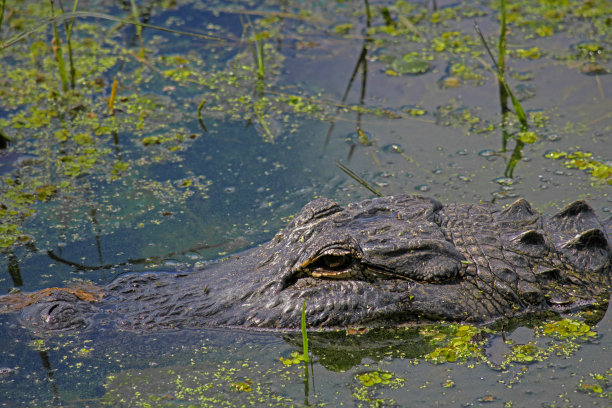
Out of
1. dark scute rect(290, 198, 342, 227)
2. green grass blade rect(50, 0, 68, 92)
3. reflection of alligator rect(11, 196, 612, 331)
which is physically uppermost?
green grass blade rect(50, 0, 68, 92)

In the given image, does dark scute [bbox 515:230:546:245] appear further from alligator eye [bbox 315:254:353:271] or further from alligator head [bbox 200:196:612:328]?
alligator eye [bbox 315:254:353:271]

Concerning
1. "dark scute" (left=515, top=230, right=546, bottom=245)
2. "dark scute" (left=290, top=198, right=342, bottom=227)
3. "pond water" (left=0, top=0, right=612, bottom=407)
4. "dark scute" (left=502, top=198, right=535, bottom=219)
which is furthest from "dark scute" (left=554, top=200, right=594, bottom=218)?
"dark scute" (left=290, top=198, right=342, bottom=227)

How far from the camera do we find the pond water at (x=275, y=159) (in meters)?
3.56

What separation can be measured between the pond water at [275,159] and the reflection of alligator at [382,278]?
0.12m

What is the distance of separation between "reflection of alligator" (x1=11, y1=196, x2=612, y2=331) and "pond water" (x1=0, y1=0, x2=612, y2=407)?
12 centimetres

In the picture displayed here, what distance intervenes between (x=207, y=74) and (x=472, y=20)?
3.04m

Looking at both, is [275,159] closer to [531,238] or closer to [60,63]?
[60,63]

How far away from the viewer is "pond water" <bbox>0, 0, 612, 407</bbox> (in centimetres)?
356

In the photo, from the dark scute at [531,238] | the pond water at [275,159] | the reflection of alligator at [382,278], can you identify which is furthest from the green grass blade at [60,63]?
the dark scute at [531,238]

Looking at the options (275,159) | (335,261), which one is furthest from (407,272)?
(275,159)

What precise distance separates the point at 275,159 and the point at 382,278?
90.6 inches

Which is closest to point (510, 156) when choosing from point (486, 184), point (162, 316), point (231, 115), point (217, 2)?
point (486, 184)

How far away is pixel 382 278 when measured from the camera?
12.4 ft

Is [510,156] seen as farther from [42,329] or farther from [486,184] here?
[42,329]
